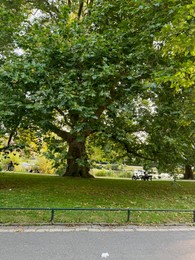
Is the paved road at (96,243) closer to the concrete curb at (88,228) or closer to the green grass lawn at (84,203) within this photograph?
the concrete curb at (88,228)

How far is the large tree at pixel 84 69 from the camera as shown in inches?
279

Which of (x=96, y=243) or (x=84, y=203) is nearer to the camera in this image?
(x=96, y=243)

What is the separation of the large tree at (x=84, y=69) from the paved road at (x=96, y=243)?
296cm

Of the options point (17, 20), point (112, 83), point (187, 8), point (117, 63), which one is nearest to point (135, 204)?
point (112, 83)

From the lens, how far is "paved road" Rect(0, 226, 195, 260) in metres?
4.19

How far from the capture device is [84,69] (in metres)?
7.92

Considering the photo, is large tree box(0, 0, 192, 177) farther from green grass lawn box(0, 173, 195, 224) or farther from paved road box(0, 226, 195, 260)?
paved road box(0, 226, 195, 260)

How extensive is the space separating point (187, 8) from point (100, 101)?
365 centimetres

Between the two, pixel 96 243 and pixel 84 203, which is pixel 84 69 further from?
pixel 96 243

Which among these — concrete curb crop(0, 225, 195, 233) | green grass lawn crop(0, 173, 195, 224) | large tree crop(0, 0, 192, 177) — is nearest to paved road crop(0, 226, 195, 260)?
concrete curb crop(0, 225, 195, 233)

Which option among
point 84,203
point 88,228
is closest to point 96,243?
point 88,228

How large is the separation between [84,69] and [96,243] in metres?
5.20

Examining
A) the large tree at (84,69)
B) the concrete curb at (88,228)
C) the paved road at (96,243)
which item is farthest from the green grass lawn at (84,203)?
the large tree at (84,69)

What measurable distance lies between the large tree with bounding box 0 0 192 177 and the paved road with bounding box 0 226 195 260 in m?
2.96
